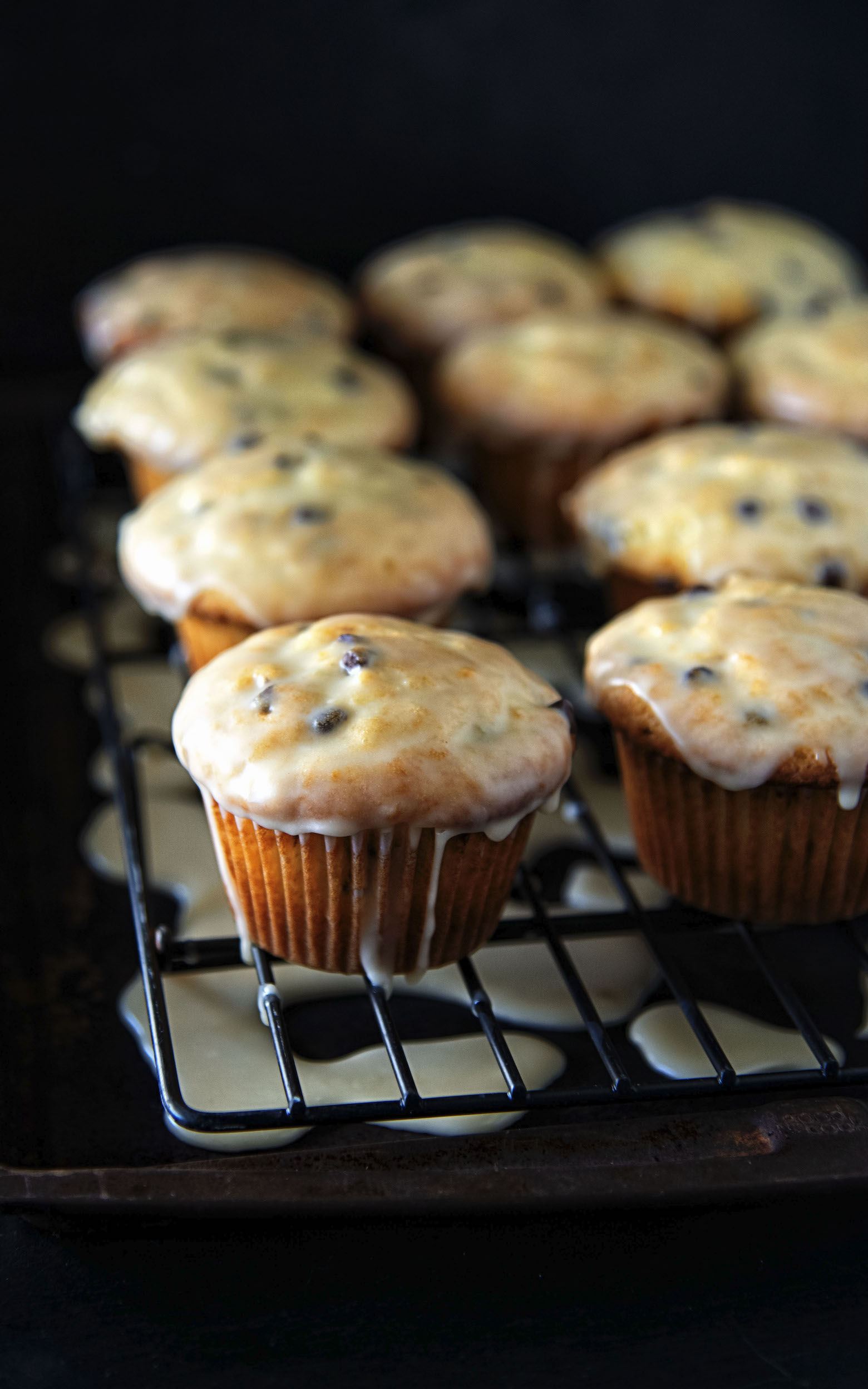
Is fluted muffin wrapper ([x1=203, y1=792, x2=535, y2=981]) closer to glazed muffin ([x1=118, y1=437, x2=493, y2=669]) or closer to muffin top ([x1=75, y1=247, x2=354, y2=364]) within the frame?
glazed muffin ([x1=118, y1=437, x2=493, y2=669])

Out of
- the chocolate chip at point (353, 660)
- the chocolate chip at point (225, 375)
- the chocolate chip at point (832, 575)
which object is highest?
the chocolate chip at point (225, 375)

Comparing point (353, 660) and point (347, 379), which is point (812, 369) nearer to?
point (347, 379)

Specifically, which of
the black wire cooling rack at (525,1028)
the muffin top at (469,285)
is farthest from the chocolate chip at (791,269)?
the black wire cooling rack at (525,1028)

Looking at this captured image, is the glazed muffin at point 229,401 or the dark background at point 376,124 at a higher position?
the dark background at point 376,124

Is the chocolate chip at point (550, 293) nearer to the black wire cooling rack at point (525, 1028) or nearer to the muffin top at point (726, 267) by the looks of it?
the muffin top at point (726, 267)

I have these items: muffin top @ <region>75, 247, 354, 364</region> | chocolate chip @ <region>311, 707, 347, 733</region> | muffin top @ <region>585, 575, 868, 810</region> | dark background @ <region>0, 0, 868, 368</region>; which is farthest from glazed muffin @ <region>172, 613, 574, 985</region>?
dark background @ <region>0, 0, 868, 368</region>
